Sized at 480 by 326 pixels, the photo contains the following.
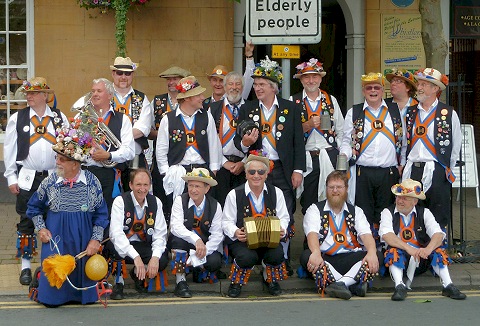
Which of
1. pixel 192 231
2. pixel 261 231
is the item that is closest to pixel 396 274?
pixel 261 231

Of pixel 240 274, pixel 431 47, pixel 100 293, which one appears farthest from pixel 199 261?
pixel 431 47

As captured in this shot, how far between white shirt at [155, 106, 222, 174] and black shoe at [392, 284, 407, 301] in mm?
2290

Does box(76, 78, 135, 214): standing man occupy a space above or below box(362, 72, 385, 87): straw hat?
below

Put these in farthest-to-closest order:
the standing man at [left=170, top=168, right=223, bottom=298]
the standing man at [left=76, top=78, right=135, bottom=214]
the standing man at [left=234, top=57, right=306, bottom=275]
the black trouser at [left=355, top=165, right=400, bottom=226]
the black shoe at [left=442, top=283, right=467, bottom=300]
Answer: the black trouser at [left=355, top=165, right=400, bottom=226] < the standing man at [left=234, top=57, right=306, bottom=275] < the standing man at [left=76, top=78, right=135, bottom=214] < the standing man at [left=170, top=168, right=223, bottom=298] < the black shoe at [left=442, top=283, right=467, bottom=300]

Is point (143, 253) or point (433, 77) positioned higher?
point (433, 77)

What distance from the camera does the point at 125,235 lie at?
896cm

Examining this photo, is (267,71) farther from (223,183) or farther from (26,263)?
(26,263)

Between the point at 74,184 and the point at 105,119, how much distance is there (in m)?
1.15

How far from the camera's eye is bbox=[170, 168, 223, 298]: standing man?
9.05 metres

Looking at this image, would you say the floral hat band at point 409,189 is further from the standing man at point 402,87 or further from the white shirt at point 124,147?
the white shirt at point 124,147

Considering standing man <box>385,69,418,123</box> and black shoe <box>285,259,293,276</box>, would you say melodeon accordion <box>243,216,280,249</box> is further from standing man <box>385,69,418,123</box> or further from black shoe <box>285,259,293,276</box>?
standing man <box>385,69,418,123</box>

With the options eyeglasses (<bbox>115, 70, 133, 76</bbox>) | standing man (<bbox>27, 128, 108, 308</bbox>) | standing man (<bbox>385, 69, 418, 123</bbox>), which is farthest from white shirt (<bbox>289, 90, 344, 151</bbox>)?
standing man (<bbox>27, 128, 108, 308</bbox>)

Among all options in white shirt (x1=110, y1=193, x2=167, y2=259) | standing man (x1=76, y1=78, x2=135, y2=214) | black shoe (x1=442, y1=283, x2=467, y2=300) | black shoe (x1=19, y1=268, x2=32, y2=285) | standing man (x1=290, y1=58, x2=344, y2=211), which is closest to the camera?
white shirt (x1=110, y1=193, x2=167, y2=259)

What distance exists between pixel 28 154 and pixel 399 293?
3965 mm
